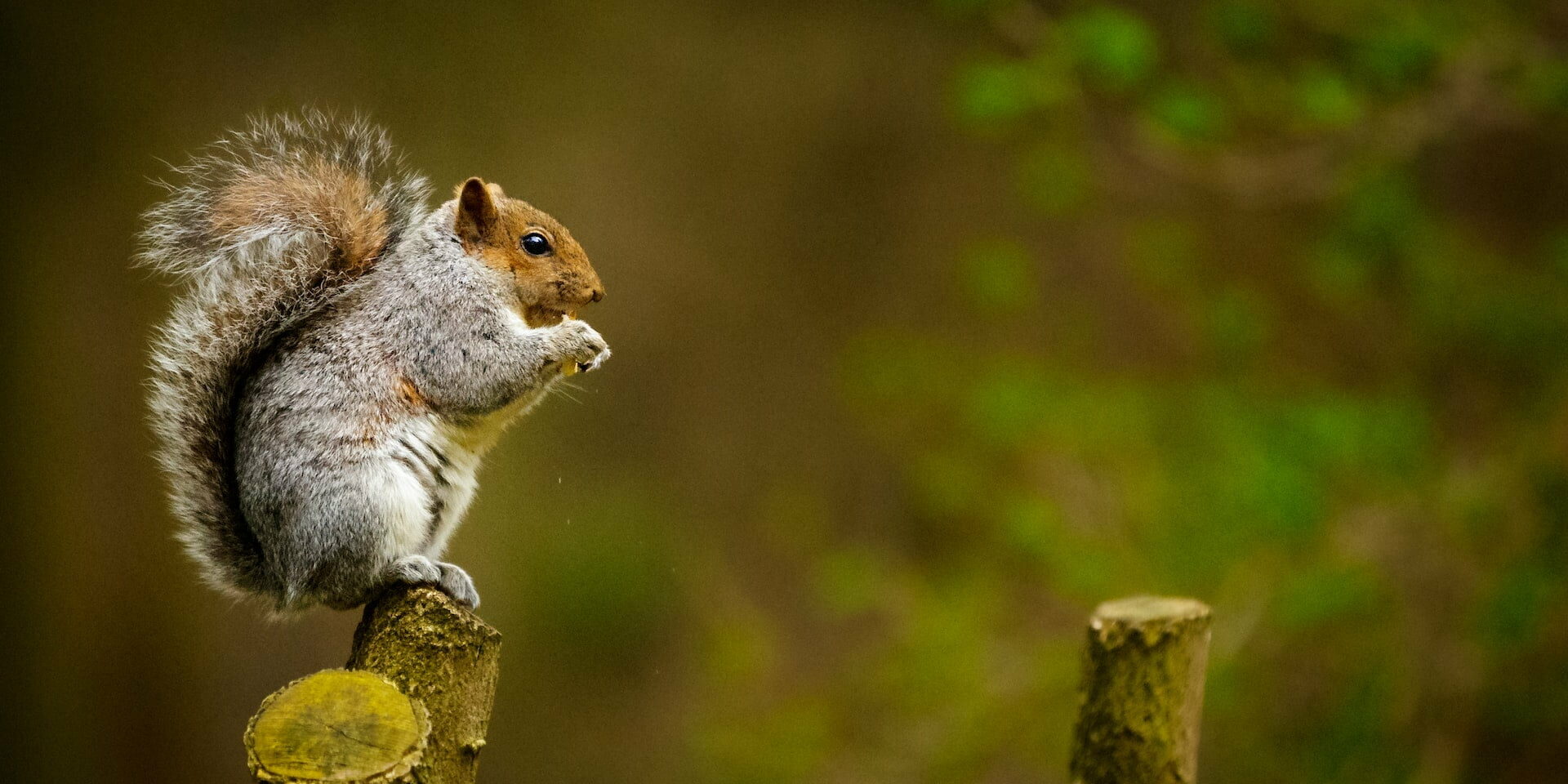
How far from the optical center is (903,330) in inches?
120

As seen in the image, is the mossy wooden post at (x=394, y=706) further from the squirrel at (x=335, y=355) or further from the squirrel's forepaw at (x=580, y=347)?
the squirrel's forepaw at (x=580, y=347)

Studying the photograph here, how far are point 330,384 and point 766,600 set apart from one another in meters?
2.01

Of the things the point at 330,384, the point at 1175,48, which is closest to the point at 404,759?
the point at 330,384

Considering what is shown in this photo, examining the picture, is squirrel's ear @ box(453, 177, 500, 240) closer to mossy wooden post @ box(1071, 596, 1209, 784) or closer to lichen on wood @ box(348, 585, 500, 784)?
lichen on wood @ box(348, 585, 500, 784)

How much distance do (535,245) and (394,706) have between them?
0.55m

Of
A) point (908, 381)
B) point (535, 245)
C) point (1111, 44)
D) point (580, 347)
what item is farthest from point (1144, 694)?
A: point (908, 381)

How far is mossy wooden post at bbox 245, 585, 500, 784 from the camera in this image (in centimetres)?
100

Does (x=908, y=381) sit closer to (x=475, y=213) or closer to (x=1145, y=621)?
(x=1145, y=621)

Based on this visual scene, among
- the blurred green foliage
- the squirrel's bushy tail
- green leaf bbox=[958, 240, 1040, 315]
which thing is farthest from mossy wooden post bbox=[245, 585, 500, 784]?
green leaf bbox=[958, 240, 1040, 315]

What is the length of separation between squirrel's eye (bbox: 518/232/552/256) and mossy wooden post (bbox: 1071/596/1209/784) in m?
0.76

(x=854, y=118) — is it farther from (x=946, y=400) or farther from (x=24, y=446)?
(x=24, y=446)

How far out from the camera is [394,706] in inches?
40.7

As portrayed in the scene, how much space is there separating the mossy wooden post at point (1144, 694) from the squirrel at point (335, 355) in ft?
2.19

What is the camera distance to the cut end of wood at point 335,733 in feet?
3.25
